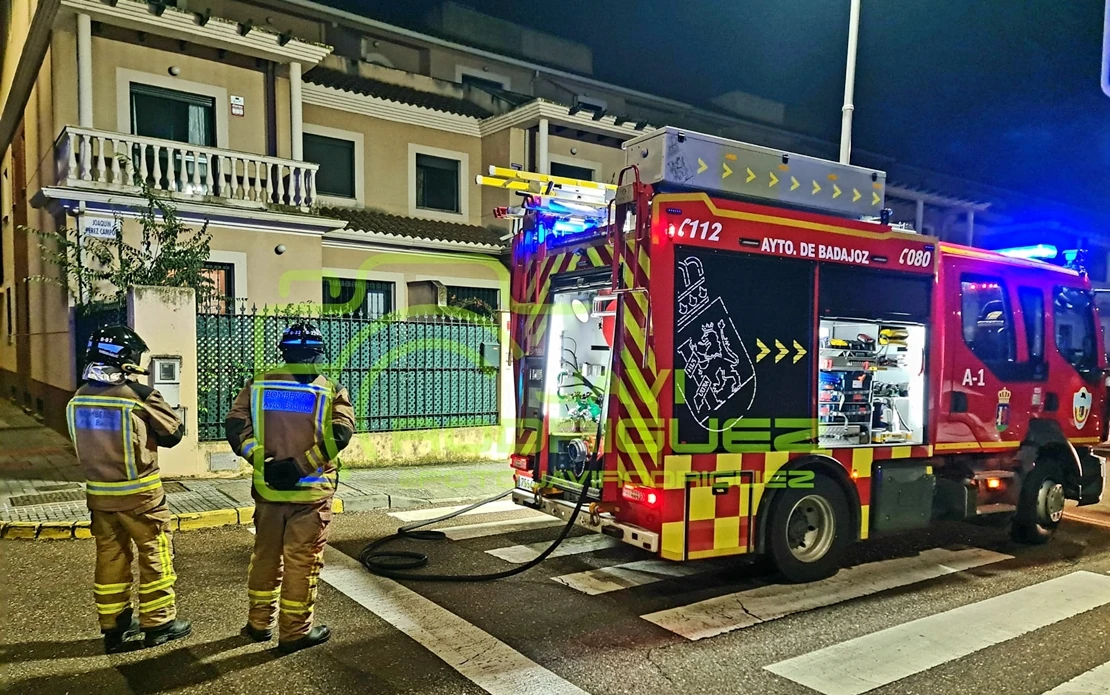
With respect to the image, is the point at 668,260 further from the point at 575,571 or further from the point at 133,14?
the point at 133,14

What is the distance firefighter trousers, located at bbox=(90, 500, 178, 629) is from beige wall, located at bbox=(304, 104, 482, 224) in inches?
497

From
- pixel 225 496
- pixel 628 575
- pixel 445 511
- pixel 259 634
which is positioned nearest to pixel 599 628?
pixel 628 575

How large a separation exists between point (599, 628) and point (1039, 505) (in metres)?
4.88

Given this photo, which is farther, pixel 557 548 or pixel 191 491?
pixel 191 491

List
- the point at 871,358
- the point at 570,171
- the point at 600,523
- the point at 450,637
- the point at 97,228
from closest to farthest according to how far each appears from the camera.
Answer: the point at 450,637 → the point at 600,523 → the point at 871,358 → the point at 97,228 → the point at 570,171

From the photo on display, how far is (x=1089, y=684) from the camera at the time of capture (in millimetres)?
3863

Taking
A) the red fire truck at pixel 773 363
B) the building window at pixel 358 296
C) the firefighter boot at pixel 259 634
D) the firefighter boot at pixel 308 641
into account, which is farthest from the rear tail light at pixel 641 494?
the building window at pixel 358 296

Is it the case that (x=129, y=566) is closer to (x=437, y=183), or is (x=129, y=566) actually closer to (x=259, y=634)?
(x=259, y=634)

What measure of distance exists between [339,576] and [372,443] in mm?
4670

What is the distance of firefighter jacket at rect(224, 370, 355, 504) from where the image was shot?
4035 millimetres

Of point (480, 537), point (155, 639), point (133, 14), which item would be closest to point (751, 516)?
point (480, 537)

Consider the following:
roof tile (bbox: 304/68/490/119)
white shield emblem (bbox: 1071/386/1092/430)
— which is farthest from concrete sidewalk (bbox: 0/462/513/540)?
roof tile (bbox: 304/68/490/119)

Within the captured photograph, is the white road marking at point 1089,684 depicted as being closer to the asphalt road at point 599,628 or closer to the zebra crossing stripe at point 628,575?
the asphalt road at point 599,628

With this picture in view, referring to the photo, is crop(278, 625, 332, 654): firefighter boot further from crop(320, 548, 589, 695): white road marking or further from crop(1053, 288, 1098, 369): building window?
crop(1053, 288, 1098, 369): building window
